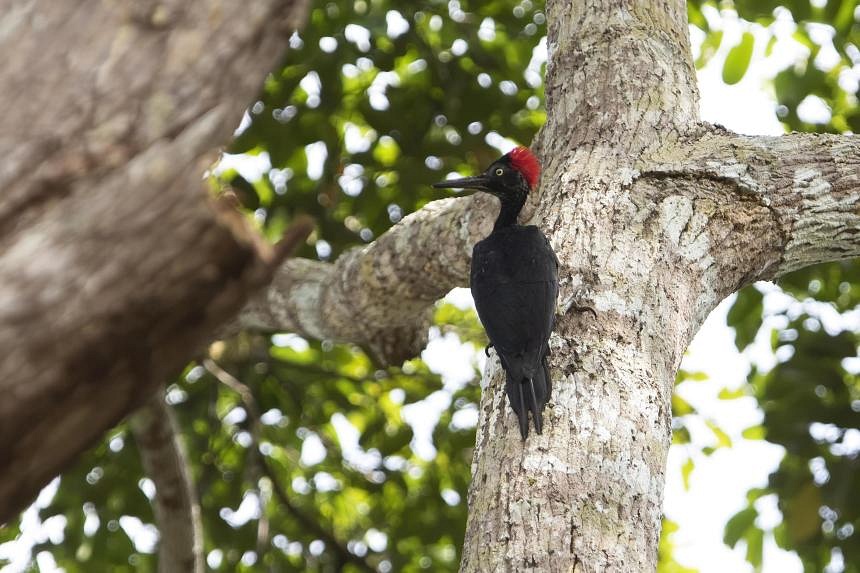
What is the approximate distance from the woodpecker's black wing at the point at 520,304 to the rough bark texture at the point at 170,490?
4.77 feet

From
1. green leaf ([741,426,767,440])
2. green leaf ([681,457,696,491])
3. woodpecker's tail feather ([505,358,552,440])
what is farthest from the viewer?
green leaf ([681,457,696,491])

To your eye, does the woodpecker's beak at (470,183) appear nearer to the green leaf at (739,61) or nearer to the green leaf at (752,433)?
the green leaf at (739,61)

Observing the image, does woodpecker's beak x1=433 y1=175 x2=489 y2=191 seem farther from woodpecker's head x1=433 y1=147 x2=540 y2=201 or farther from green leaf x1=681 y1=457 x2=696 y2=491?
green leaf x1=681 y1=457 x2=696 y2=491

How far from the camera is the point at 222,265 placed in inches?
42.6

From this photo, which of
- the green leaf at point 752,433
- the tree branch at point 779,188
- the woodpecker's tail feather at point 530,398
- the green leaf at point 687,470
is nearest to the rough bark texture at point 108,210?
the woodpecker's tail feather at point 530,398

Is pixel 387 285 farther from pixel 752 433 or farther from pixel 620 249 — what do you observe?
pixel 752 433

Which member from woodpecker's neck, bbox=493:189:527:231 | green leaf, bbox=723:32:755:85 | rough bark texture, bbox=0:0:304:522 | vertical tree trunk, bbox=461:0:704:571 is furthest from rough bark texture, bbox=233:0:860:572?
rough bark texture, bbox=0:0:304:522

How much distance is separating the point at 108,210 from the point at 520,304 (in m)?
2.20

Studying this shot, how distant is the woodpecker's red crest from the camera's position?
3.84 metres

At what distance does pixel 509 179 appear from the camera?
400 centimetres

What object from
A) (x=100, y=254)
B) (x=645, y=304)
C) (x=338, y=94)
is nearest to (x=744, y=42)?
(x=338, y=94)

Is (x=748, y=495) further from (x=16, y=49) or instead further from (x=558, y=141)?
(x=16, y=49)

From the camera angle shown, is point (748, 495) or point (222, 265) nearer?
point (222, 265)

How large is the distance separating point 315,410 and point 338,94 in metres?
1.75
